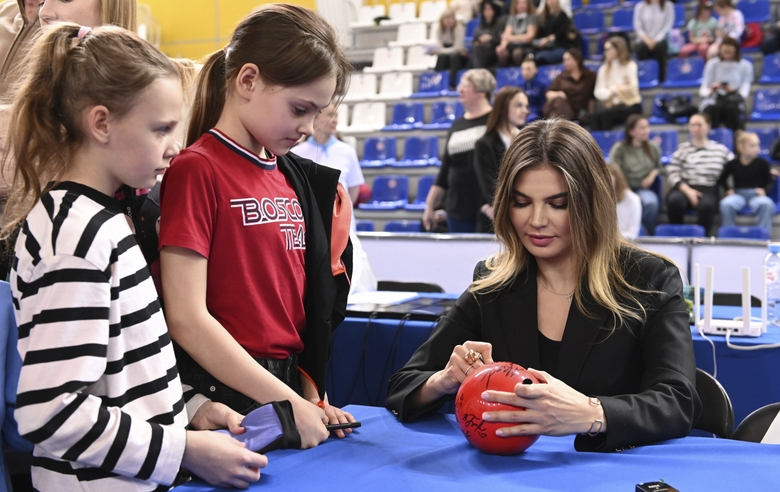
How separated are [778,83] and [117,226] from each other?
838 centimetres

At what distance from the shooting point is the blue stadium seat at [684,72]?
26.9ft

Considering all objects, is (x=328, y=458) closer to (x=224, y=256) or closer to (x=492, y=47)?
(x=224, y=256)

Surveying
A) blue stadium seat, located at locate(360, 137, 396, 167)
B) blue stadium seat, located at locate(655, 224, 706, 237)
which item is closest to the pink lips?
blue stadium seat, located at locate(655, 224, 706, 237)

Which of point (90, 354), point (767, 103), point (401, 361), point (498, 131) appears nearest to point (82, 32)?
point (90, 354)

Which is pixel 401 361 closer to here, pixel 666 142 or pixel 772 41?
pixel 666 142

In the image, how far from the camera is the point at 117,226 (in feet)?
3.88

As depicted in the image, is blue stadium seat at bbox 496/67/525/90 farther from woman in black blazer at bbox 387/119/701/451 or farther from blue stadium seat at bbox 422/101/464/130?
Answer: woman in black blazer at bbox 387/119/701/451

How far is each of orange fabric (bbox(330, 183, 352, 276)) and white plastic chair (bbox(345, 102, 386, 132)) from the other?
7.83 metres

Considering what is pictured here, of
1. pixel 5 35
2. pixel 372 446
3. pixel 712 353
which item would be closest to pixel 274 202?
pixel 372 446

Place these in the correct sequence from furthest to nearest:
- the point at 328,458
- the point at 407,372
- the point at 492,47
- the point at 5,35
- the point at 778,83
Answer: the point at 492,47 < the point at 778,83 < the point at 5,35 < the point at 407,372 < the point at 328,458

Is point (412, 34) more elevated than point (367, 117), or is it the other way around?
point (412, 34)

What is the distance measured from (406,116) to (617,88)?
2778 mm

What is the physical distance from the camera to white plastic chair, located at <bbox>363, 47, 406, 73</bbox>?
34.0 feet

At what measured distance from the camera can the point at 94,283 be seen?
1.10 metres
